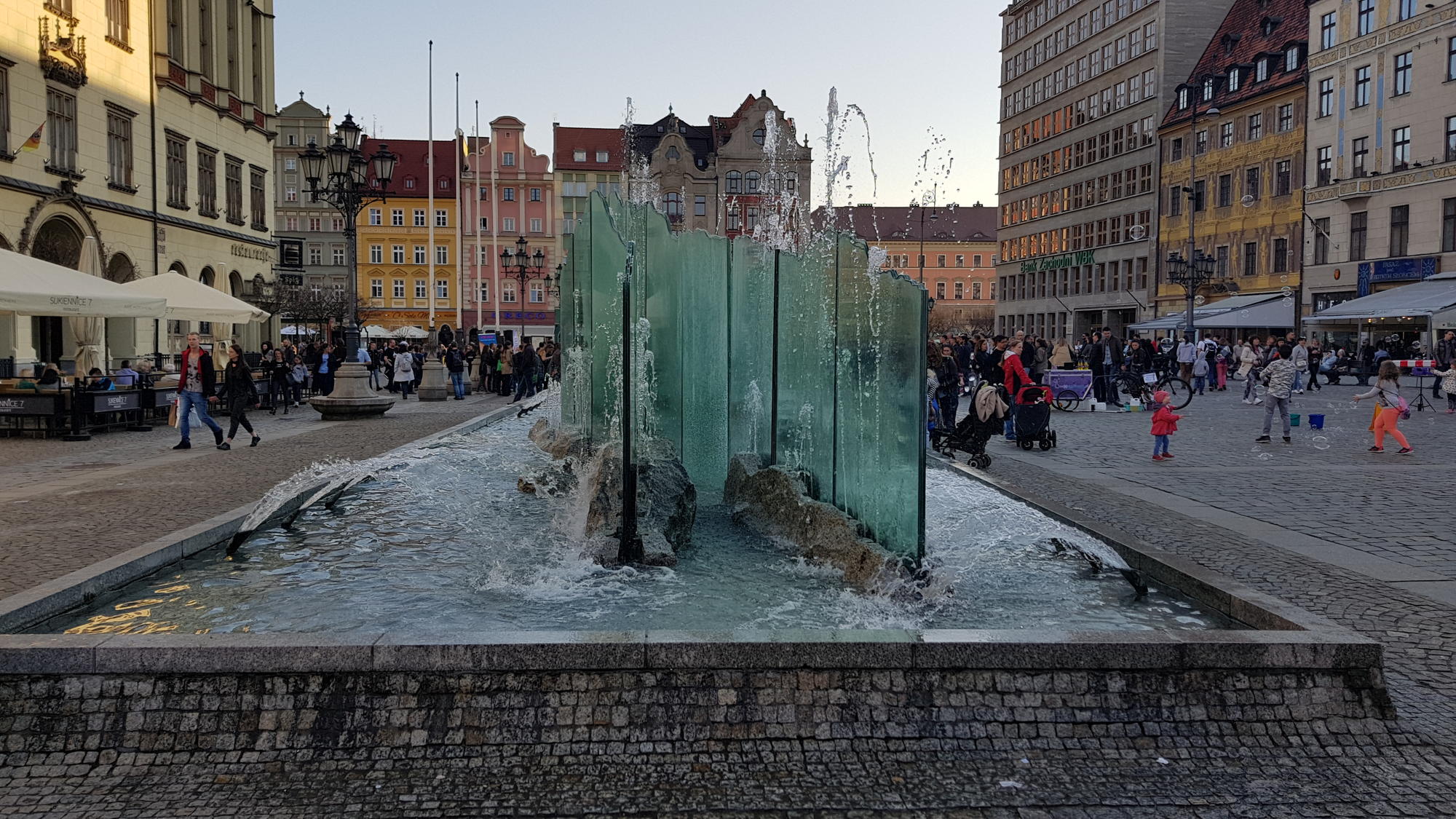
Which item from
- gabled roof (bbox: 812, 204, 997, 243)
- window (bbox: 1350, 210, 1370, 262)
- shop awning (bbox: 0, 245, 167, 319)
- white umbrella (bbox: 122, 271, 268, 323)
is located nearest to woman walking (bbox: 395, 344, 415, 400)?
white umbrella (bbox: 122, 271, 268, 323)

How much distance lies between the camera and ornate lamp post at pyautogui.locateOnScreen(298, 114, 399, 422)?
2123cm

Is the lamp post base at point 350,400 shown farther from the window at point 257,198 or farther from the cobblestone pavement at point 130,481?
the window at point 257,198

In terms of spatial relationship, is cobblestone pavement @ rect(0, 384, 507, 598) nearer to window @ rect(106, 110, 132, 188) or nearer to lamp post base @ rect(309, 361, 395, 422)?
lamp post base @ rect(309, 361, 395, 422)

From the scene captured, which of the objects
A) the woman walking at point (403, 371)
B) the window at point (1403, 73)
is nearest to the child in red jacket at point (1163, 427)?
the woman walking at point (403, 371)

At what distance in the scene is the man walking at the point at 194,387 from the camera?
16406 millimetres

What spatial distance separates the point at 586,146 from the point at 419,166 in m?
13.9

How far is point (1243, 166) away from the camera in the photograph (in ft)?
178

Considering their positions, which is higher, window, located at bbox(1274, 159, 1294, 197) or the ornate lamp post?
window, located at bbox(1274, 159, 1294, 197)

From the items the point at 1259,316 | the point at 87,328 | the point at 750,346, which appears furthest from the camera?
the point at 1259,316

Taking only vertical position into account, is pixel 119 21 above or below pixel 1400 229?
above

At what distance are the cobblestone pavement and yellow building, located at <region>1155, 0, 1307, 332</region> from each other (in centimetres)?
3925

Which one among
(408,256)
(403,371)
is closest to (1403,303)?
(403,371)

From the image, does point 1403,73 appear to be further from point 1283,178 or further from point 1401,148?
point 1283,178

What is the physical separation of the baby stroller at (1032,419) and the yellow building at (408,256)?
75738 millimetres
